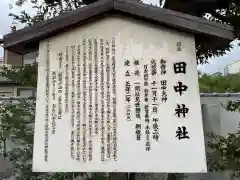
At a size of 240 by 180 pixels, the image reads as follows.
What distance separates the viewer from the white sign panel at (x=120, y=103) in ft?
10.0

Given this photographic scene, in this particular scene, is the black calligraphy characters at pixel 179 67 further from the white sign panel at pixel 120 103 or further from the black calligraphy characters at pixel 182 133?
the black calligraphy characters at pixel 182 133

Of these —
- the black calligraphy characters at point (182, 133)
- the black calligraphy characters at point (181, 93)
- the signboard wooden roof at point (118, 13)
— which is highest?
the signboard wooden roof at point (118, 13)

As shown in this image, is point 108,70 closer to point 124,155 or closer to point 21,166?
point 124,155

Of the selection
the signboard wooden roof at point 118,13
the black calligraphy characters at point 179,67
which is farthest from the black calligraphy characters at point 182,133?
the signboard wooden roof at point 118,13

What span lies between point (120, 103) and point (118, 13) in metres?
0.74

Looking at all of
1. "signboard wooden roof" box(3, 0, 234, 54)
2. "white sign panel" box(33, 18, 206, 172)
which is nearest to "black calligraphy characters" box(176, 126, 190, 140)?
"white sign panel" box(33, 18, 206, 172)

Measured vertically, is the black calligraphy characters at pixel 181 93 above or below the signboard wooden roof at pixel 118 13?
below

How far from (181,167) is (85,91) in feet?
3.11

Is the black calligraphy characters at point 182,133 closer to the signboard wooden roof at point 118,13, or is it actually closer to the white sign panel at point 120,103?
the white sign panel at point 120,103

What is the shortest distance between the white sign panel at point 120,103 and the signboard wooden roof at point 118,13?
0.09 meters

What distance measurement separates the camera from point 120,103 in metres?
3.11

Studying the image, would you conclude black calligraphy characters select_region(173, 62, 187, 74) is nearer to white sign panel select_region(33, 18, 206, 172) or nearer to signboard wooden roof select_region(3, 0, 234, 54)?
white sign panel select_region(33, 18, 206, 172)

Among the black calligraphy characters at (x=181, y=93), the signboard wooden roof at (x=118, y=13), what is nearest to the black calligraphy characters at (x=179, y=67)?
the black calligraphy characters at (x=181, y=93)

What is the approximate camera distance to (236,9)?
4551 millimetres
